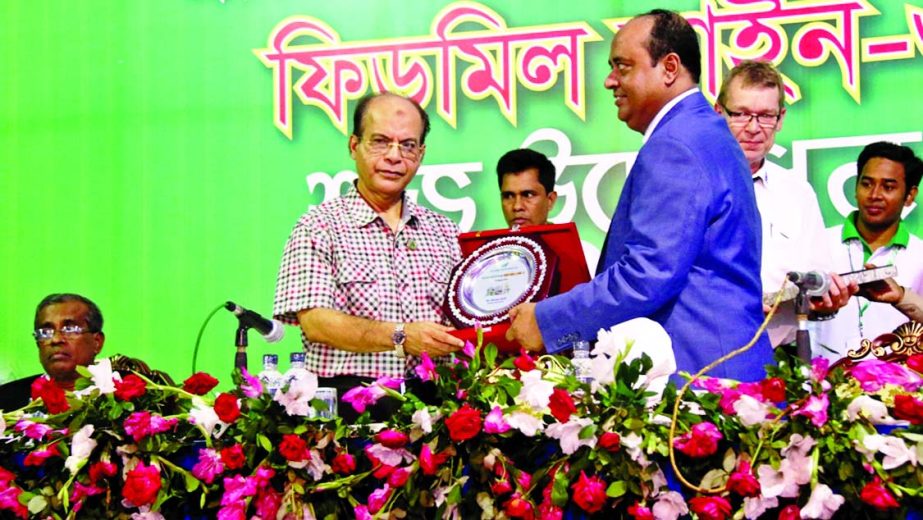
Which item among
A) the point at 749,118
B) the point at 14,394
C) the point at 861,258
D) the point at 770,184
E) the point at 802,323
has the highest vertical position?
the point at 749,118

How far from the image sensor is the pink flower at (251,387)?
2398mm

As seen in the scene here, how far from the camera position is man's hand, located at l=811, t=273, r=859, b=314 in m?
3.14

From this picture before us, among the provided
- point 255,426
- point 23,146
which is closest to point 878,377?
point 255,426

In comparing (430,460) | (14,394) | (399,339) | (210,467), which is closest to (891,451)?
(430,460)

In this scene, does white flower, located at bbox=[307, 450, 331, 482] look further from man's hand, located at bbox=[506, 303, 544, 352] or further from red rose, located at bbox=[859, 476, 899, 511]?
red rose, located at bbox=[859, 476, 899, 511]

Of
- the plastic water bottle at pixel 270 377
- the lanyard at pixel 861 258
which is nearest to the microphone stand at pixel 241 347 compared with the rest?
the plastic water bottle at pixel 270 377

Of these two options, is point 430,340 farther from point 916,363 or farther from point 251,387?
point 916,363

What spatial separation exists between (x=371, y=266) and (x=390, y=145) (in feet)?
1.10

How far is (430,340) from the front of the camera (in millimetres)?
3303

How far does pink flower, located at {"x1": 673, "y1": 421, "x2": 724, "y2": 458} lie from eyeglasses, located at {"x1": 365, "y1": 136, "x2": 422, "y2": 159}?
1.75 meters

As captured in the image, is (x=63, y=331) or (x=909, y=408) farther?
(x=63, y=331)

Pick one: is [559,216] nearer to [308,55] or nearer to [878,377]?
[308,55]

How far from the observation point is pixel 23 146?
17.5ft

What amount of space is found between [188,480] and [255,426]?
0.16m
